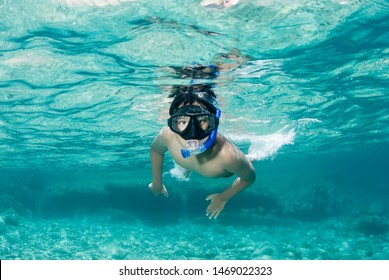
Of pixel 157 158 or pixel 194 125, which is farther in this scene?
pixel 157 158

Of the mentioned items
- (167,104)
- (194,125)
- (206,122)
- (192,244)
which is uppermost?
(167,104)

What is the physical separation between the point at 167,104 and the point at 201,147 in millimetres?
9229

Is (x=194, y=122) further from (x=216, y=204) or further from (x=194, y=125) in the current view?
(x=216, y=204)

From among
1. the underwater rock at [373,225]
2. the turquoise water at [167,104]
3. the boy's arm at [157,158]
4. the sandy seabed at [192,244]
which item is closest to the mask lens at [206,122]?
the boy's arm at [157,158]

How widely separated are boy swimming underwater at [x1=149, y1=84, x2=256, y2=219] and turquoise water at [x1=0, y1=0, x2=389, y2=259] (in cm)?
297

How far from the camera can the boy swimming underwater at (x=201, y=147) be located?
5.36 meters

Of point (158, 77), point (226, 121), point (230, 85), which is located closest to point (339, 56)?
point (230, 85)

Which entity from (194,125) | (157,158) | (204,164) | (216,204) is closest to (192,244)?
(216,204)

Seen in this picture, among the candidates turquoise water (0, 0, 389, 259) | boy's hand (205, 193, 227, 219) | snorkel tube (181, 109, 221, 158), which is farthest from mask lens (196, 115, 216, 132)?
turquoise water (0, 0, 389, 259)

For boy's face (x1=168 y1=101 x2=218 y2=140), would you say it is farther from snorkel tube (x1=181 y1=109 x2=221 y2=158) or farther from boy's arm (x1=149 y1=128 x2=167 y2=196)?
boy's arm (x1=149 y1=128 x2=167 y2=196)

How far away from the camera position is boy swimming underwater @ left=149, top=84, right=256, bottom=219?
5363 millimetres

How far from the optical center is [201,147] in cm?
550

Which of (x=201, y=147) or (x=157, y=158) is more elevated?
(x=157, y=158)

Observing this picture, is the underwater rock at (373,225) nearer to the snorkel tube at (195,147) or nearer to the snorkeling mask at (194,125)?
the snorkel tube at (195,147)
